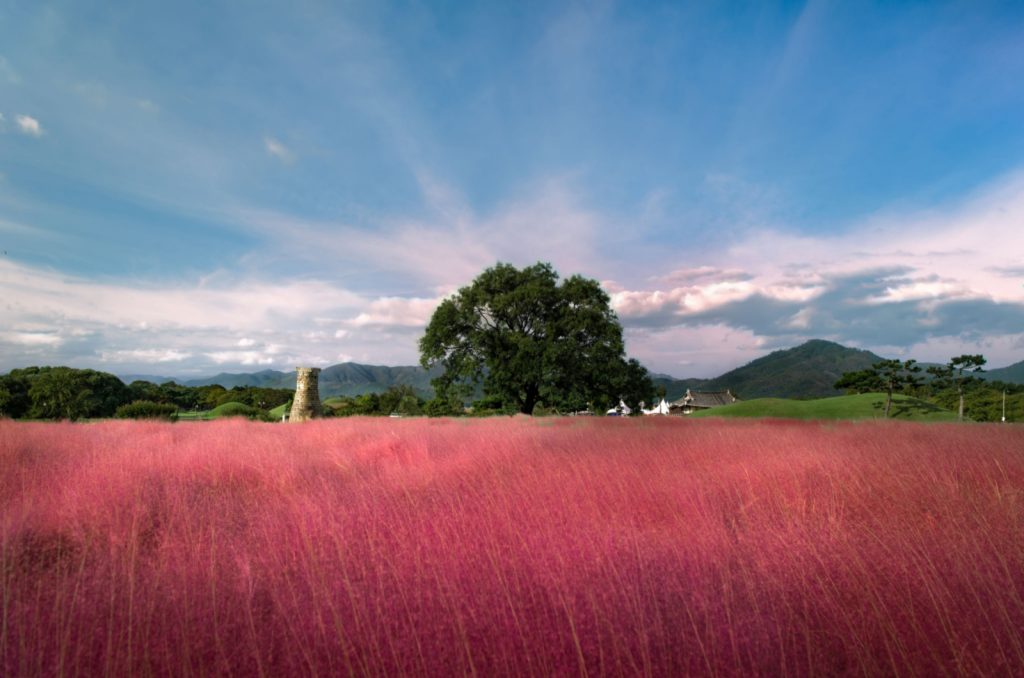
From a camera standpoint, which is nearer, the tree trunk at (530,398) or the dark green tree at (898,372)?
the tree trunk at (530,398)

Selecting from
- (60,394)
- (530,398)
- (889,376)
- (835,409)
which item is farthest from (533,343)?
(60,394)

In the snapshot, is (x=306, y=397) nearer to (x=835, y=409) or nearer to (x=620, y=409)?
(x=835, y=409)

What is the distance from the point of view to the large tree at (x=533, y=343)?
19.4 meters

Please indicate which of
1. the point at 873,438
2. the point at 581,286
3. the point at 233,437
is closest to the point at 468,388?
the point at 581,286

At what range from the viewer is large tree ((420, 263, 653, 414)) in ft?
63.7

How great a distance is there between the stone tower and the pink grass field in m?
11.9

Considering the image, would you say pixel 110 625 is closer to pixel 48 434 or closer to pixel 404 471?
pixel 404 471

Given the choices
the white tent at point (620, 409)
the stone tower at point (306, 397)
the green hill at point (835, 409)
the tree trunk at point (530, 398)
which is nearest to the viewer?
the stone tower at point (306, 397)

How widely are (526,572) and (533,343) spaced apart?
678 inches

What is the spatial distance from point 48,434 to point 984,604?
10076 millimetres

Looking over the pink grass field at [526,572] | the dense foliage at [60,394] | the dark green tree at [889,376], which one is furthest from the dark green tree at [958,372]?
the dense foliage at [60,394]

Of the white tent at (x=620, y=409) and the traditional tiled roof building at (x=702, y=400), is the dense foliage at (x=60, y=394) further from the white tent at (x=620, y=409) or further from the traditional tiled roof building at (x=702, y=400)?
the traditional tiled roof building at (x=702, y=400)

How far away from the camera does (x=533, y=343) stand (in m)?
19.3

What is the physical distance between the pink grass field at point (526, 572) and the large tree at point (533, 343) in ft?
49.7
